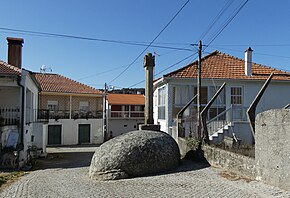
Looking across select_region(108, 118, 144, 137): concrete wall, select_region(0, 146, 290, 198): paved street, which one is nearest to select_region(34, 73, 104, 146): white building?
select_region(108, 118, 144, 137): concrete wall

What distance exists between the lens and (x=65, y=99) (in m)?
31.0

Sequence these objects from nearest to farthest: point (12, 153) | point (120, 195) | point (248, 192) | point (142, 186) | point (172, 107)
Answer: point (248, 192) → point (120, 195) → point (142, 186) → point (12, 153) → point (172, 107)

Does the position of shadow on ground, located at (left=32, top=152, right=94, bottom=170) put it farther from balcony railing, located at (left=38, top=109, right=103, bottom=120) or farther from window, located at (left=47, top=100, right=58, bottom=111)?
window, located at (left=47, top=100, right=58, bottom=111)

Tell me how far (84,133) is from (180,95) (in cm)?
1599

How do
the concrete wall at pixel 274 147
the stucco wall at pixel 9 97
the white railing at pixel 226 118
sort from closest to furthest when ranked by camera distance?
the concrete wall at pixel 274 147
the white railing at pixel 226 118
the stucco wall at pixel 9 97

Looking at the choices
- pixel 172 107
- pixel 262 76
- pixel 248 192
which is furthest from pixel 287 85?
pixel 248 192

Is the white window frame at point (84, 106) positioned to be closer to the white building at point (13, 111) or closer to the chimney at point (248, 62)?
the white building at point (13, 111)

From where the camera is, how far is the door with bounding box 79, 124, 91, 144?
30.6 metres

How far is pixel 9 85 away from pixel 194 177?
10949mm

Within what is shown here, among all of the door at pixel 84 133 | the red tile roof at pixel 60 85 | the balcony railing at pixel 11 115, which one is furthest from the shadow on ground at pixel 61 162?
the red tile roof at pixel 60 85

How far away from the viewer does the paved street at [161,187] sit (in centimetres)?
701

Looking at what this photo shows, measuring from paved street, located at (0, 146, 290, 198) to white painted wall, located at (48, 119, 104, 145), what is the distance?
1967cm

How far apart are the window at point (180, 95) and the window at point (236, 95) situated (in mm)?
3084

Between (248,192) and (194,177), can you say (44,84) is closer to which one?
(194,177)
